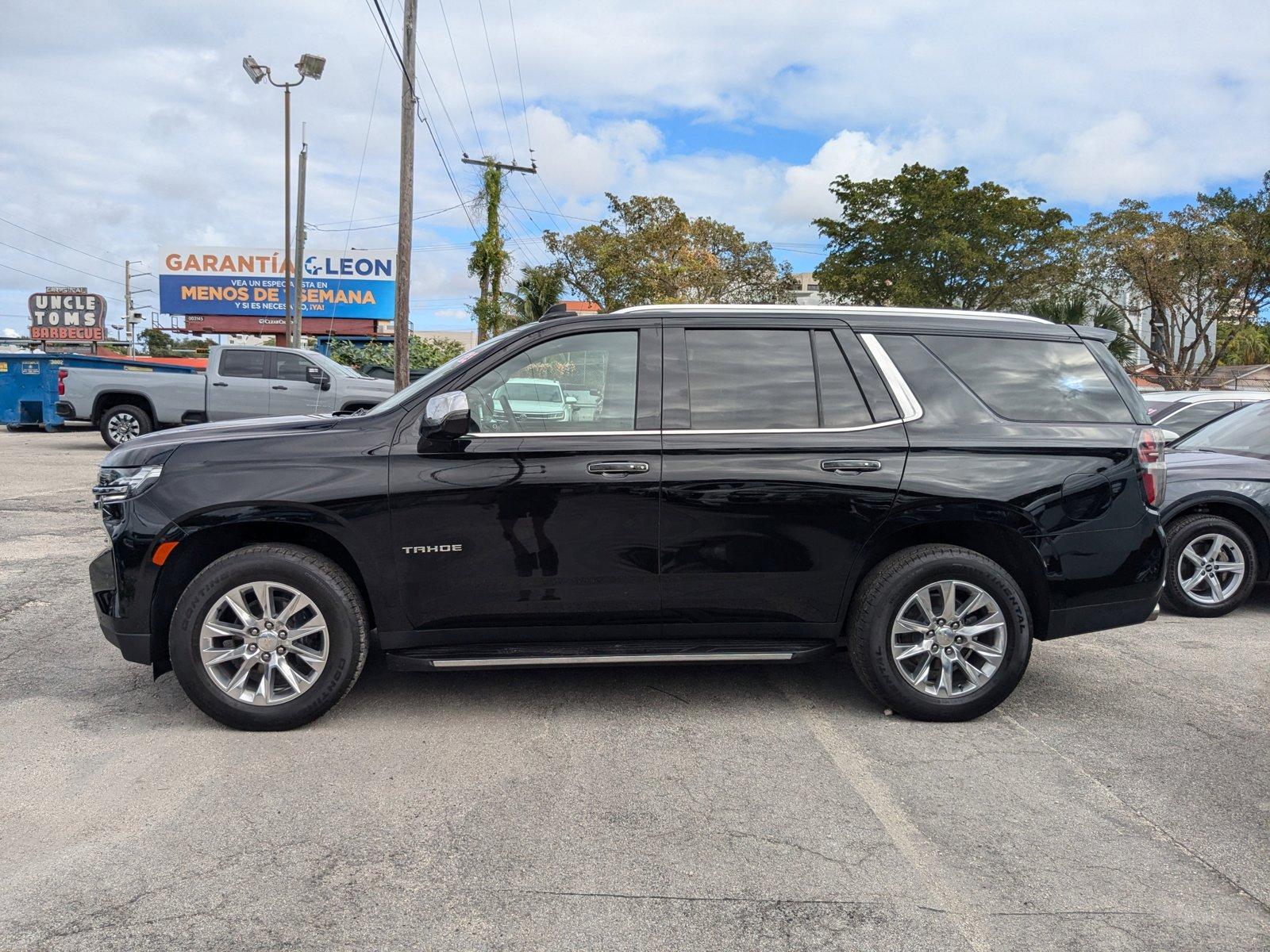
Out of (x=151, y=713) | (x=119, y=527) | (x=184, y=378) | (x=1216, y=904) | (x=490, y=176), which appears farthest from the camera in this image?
(x=490, y=176)

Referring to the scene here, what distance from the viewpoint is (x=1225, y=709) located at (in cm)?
466

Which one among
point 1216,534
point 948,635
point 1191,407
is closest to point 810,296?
point 1191,407

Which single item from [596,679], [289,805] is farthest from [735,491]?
[289,805]

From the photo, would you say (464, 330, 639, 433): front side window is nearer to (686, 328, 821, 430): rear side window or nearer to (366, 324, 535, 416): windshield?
(366, 324, 535, 416): windshield

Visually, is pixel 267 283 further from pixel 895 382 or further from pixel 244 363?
pixel 895 382

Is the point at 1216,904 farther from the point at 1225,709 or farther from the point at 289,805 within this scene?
the point at 289,805

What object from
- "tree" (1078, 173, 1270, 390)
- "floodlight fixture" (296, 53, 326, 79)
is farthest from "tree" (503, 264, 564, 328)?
"tree" (1078, 173, 1270, 390)

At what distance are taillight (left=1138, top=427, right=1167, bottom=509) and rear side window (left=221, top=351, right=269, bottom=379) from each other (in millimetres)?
14054

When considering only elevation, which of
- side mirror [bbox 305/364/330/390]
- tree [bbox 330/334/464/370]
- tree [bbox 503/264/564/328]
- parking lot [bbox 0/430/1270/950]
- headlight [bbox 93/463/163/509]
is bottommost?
parking lot [bbox 0/430/1270/950]

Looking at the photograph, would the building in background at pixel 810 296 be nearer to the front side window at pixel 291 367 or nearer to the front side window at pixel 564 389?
the front side window at pixel 291 367

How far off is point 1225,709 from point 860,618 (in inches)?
76.0

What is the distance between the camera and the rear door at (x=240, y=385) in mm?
15484

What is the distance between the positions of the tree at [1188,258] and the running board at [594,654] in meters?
34.1

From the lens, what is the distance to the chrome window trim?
4.43 metres
